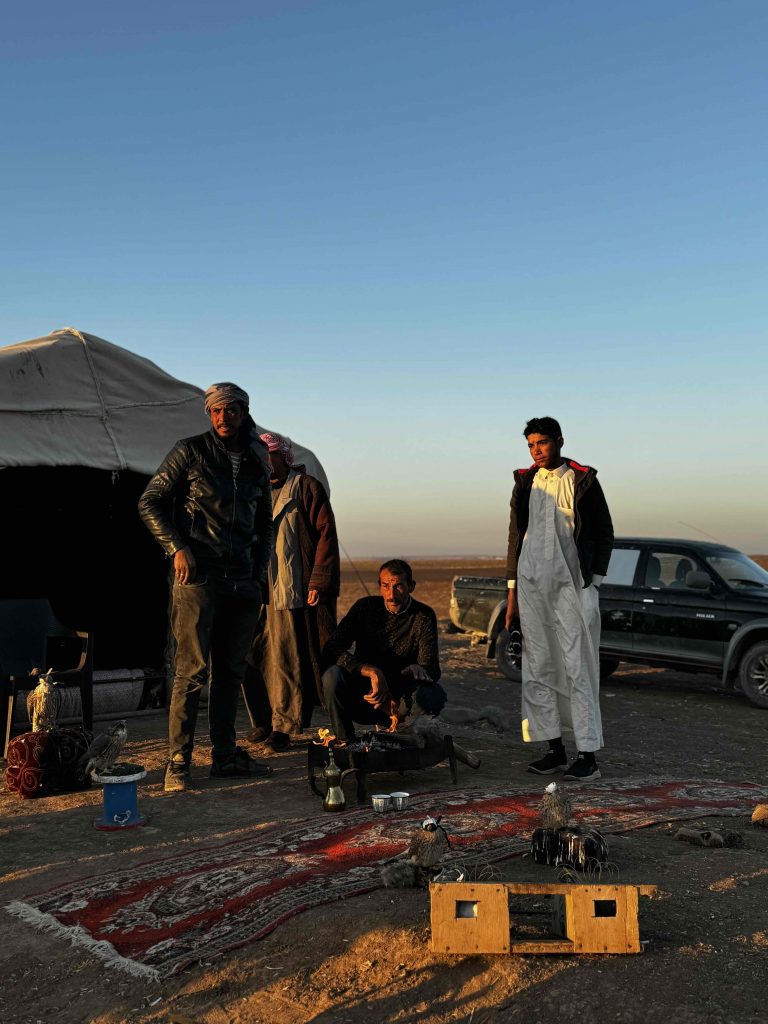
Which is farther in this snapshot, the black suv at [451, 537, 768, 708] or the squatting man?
the black suv at [451, 537, 768, 708]

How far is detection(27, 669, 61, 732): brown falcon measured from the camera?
6.50m

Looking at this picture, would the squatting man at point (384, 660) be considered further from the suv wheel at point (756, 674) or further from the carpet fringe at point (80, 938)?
the suv wheel at point (756, 674)

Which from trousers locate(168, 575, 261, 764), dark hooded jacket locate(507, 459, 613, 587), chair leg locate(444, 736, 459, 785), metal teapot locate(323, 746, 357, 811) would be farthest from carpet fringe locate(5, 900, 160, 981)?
dark hooded jacket locate(507, 459, 613, 587)

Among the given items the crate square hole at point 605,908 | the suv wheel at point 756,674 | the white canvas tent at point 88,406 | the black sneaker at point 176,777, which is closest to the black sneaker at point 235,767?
the black sneaker at point 176,777

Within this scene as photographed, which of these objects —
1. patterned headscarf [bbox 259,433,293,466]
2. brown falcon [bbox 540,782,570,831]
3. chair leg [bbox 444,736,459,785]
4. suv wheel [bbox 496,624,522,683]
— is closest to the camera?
brown falcon [bbox 540,782,570,831]

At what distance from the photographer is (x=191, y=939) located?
359 centimetres

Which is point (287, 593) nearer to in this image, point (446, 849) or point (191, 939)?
point (446, 849)

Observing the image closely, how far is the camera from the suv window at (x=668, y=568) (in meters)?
11.2

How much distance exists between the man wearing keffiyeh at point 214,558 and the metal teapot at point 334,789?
1046mm

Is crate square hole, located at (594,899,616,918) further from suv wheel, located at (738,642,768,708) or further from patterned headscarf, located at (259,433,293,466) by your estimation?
suv wheel, located at (738,642,768,708)

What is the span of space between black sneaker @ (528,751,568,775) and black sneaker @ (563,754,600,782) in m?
0.21

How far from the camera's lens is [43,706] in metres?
6.51

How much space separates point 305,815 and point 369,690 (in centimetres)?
135

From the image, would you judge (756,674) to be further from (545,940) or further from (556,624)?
Result: (545,940)
